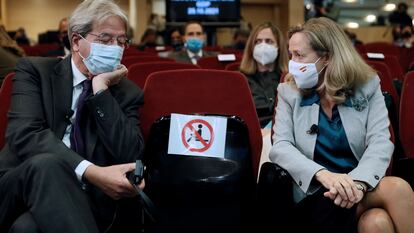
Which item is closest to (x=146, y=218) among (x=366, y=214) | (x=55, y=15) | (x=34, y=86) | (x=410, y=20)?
(x=34, y=86)

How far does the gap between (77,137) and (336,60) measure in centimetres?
107

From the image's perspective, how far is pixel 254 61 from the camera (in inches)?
149

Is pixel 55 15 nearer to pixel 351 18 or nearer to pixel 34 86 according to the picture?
pixel 351 18

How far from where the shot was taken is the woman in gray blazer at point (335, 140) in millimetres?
1849

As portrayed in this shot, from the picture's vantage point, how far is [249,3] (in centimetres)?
1325

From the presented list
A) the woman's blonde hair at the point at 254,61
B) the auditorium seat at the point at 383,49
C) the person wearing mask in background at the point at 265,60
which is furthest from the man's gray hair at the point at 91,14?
the auditorium seat at the point at 383,49

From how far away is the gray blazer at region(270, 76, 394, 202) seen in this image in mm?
1967

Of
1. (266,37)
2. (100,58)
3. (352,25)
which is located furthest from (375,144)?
(352,25)

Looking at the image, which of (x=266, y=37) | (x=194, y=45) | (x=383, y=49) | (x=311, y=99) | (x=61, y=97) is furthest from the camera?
(x=383, y=49)

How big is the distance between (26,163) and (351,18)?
41.0ft

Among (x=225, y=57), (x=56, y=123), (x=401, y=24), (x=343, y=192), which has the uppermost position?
(x=401, y=24)

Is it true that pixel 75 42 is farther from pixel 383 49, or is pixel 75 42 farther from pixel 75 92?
pixel 383 49

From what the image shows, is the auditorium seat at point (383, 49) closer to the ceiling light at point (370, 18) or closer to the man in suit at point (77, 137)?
the man in suit at point (77, 137)

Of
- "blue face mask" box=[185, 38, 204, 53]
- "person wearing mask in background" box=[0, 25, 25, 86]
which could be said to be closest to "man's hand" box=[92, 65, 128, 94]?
"person wearing mask in background" box=[0, 25, 25, 86]
